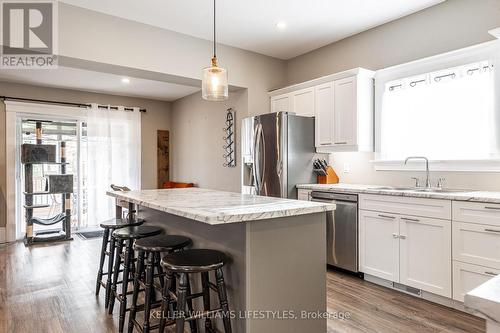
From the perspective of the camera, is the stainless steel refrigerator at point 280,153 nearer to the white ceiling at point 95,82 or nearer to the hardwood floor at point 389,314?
the hardwood floor at point 389,314

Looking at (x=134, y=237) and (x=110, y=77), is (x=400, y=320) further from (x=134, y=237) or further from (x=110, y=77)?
(x=110, y=77)

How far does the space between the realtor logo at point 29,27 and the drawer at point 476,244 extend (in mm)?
3952

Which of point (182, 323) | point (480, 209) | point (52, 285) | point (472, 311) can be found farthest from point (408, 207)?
point (52, 285)

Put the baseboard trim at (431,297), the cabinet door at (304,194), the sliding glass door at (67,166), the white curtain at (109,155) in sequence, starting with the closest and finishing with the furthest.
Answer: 1. the baseboard trim at (431,297)
2. the cabinet door at (304,194)
3. the sliding glass door at (67,166)
4. the white curtain at (109,155)

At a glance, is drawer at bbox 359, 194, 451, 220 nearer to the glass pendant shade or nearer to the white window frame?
the white window frame

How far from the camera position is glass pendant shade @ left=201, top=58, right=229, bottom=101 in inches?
102

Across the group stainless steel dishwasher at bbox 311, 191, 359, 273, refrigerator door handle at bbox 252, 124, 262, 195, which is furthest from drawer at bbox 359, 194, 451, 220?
refrigerator door handle at bbox 252, 124, 262, 195

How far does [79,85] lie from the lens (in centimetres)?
564

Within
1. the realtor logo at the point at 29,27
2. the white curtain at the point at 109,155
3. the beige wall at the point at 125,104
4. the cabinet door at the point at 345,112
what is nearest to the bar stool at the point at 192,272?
the cabinet door at the point at 345,112

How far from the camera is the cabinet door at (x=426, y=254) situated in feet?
8.45

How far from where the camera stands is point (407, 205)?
111 inches

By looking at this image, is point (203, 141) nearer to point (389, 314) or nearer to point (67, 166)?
point (67, 166)

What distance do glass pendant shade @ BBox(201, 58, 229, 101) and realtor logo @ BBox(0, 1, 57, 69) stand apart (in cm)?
168

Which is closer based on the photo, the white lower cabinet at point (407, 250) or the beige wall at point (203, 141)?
the white lower cabinet at point (407, 250)
